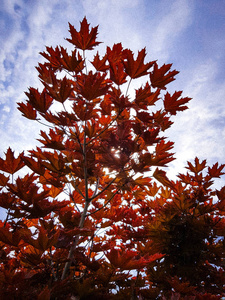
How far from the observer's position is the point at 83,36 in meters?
1.97

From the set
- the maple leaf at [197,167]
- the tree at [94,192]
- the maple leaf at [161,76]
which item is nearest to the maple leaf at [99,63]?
the tree at [94,192]

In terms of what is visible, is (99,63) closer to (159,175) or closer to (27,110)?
(27,110)

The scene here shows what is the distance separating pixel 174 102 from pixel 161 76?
0.94 feet

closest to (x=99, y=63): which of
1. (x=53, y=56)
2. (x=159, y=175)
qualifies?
(x=53, y=56)

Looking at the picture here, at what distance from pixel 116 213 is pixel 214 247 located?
1.39m

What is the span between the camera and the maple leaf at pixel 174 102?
1.82 metres

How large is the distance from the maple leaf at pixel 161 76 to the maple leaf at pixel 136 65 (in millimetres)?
90

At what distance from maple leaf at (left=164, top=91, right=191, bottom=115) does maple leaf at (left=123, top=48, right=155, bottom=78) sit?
0.34 meters

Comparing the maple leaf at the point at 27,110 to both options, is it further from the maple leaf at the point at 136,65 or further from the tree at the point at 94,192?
the maple leaf at the point at 136,65

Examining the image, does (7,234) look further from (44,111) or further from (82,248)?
(44,111)

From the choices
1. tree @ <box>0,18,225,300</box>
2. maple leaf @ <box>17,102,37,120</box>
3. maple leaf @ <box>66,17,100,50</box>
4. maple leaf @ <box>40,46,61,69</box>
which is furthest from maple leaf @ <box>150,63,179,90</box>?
maple leaf @ <box>17,102,37,120</box>

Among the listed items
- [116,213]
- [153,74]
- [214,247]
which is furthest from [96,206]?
[153,74]

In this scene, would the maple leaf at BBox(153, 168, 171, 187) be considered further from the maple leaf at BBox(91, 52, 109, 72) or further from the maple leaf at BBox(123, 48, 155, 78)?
the maple leaf at BBox(91, 52, 109, 72)

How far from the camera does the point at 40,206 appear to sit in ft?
4.91
